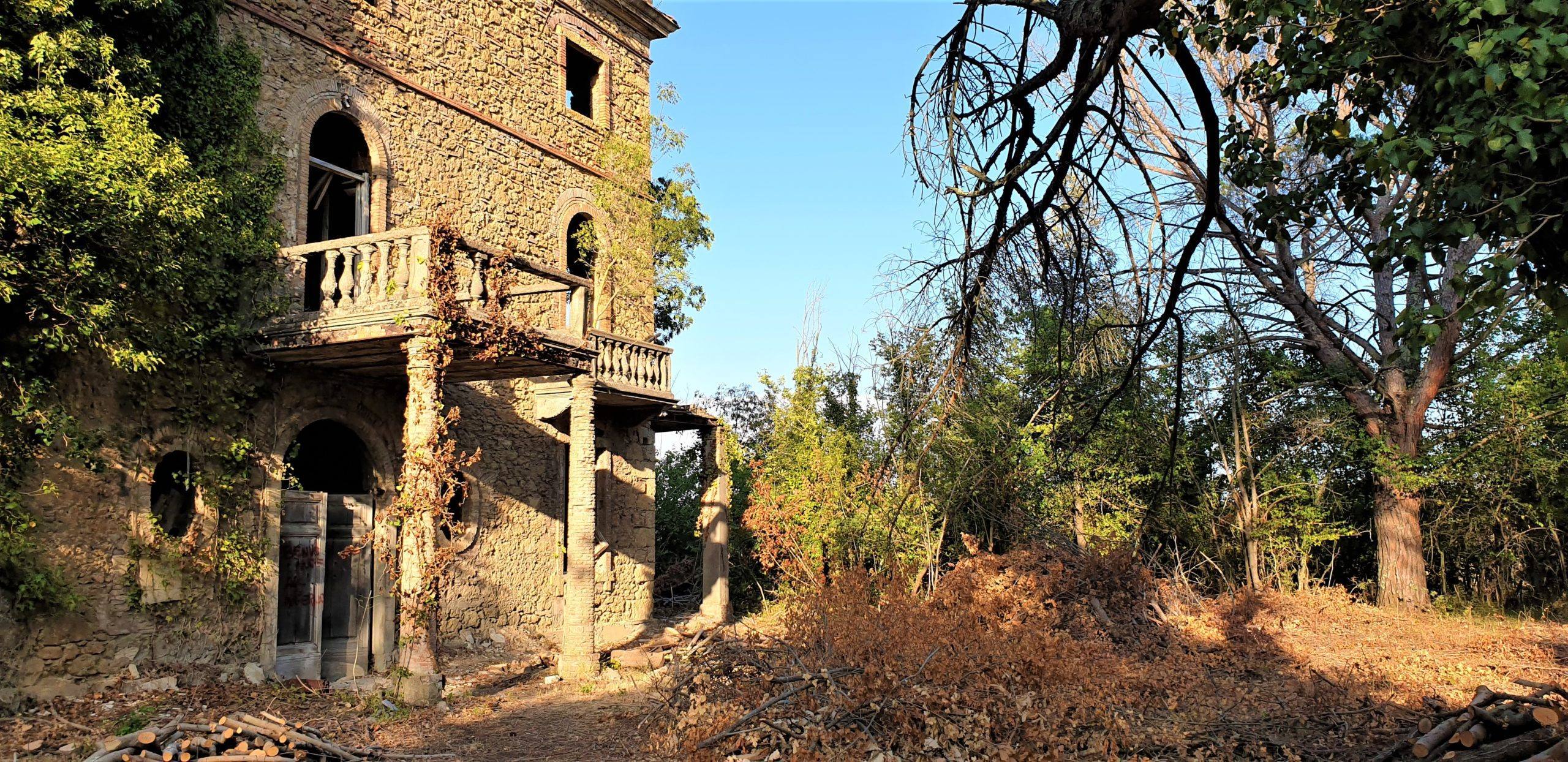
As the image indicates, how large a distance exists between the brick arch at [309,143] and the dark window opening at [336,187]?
9 cm

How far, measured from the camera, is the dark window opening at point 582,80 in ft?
52.7

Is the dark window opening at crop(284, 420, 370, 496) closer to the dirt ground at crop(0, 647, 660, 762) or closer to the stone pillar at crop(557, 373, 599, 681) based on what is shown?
the stone pillar at crop(557, 373, 599, 681)

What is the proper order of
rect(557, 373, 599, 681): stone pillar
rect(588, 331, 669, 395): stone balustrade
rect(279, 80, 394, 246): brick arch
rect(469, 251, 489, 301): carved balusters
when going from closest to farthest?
rect(469, 251, 489, 301): carved balusters → rect(279, 80, 394, 246): brick arch → rect(557, 373, 599, 681): stone pillar → rect(588, 331, 669, 395): stone balustrade

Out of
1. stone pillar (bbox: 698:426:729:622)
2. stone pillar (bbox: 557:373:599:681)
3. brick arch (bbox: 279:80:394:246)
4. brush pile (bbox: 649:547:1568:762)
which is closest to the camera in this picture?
brush pile (bbox: 649:547:1568:762)

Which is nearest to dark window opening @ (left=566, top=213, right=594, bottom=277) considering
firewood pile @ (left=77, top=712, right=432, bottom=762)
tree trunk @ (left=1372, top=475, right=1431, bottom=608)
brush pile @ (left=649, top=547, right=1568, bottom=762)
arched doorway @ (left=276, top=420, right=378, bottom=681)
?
arched doorway @ (left=276, top=420, right=378, bottom=681)

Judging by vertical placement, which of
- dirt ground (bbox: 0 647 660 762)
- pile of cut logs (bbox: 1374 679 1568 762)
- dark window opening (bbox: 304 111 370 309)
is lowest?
dirt ground (bbox: 0 647 660 762)

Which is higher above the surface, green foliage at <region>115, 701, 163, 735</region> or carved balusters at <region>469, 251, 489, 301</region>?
carved balusters at <region>469, 251, 489, 301</region>

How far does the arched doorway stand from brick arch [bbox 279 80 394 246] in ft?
7.77

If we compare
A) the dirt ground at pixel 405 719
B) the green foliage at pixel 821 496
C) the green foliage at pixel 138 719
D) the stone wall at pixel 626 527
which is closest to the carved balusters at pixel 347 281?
the dirt ground at pixel 405 719

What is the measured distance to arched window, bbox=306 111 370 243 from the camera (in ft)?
37.8

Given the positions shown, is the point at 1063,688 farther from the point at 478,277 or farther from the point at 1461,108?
the point at 478,277

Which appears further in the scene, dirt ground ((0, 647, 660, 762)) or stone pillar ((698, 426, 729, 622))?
stone pillar ((698, 426, 729, 622))

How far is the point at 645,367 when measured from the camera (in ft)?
47.2

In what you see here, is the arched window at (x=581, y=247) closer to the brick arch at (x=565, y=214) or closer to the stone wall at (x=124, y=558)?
the brick arch at (x=565, y=214)
